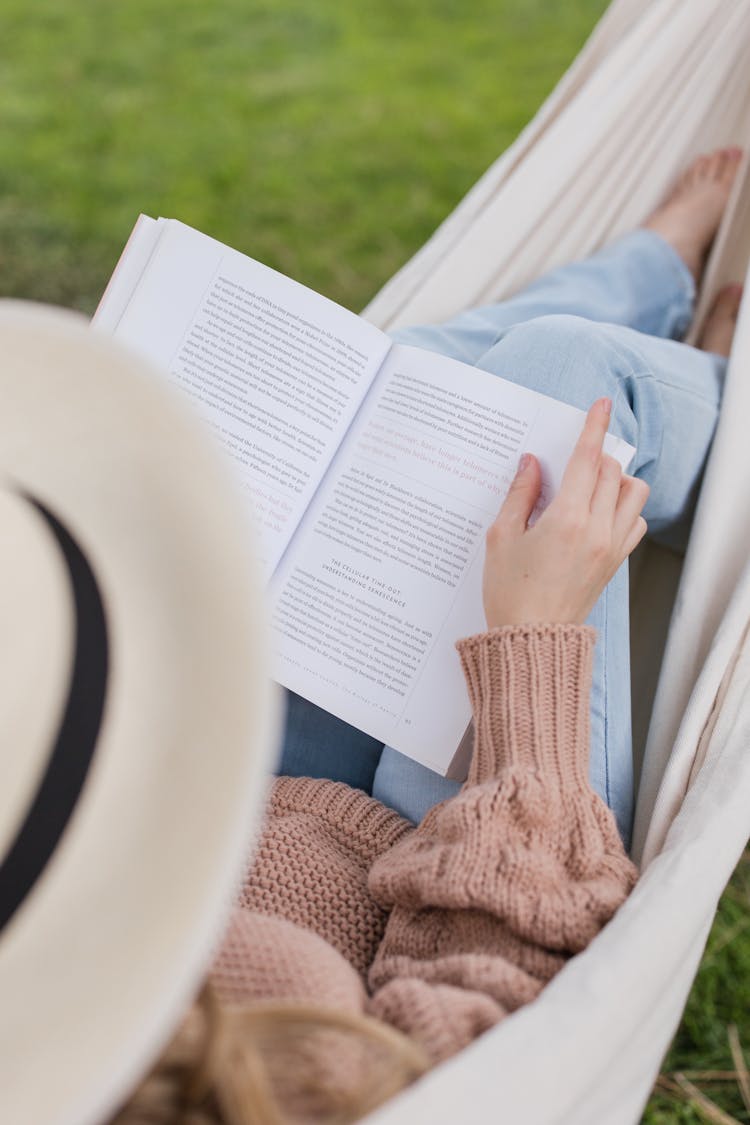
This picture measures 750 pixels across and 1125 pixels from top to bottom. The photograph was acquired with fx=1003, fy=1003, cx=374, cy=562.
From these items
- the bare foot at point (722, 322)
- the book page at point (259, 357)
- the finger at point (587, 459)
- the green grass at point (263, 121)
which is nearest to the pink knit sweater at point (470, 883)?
the finger at point (587, 459)

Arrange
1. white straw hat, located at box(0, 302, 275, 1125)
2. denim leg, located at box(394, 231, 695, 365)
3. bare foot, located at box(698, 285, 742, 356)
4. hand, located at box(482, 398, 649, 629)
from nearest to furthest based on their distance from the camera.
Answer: white straw hat, located at box(0, 302, 275, 1125) → hand, located at box(482, 398, 649, 629) → denim leg, located at box(394, 231, 695, 365) → bare foot, located at box(698, 285, 742, 356)

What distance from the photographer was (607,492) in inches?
29.8

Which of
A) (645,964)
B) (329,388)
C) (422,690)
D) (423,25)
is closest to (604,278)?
(329,388)

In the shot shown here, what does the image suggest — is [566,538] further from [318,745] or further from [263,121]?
[263,121]

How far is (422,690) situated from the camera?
787mm

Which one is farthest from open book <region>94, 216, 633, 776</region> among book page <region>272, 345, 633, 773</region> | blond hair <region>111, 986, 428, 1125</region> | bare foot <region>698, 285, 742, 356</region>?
bare foot <region>698, 285, 742, 356</region>

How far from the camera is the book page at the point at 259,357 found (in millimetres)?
843

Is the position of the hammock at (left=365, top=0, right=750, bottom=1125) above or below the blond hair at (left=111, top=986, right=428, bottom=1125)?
above

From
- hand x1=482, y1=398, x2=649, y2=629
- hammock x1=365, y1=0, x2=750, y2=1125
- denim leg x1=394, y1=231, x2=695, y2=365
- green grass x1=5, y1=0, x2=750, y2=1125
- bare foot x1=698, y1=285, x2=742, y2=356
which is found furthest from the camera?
green grass x1=5, y1=0, x2=750, y2=1125

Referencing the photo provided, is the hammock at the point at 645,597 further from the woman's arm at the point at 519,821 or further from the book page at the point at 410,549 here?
the book page at the point at 410,549

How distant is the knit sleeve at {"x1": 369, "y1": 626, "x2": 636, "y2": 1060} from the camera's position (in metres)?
0.59

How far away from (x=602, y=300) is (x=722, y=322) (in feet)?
0.61

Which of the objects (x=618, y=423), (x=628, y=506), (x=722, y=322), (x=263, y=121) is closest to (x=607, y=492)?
(x=628, y=506)

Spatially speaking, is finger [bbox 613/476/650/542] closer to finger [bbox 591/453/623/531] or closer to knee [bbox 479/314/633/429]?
finger [bbox 591/453/623/531]
